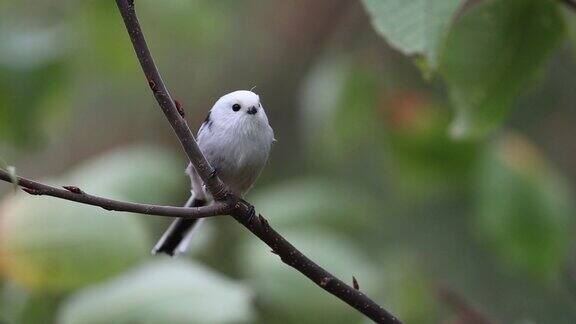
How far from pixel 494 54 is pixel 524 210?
0.78 metres

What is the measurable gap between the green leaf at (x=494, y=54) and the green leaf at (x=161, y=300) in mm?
660

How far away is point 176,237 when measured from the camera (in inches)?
74.7

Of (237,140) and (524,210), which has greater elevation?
(524,210)

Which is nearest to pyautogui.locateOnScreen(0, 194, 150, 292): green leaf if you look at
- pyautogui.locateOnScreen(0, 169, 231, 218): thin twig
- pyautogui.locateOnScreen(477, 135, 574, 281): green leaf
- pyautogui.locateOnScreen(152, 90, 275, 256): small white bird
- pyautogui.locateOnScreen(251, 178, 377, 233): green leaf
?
pyautogui.locateOnScreen(152, 90, 275, 256): small white bird

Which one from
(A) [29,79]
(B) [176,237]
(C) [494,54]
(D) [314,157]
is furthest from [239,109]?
(D) [314,157]

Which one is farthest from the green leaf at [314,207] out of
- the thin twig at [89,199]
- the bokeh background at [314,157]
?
the thin twig at [89,199]

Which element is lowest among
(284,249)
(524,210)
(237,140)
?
(284,249)

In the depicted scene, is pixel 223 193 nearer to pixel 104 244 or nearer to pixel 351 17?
pixel 104 244

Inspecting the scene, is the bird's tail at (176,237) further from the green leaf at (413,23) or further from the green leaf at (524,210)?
the green leaf at (524,210)

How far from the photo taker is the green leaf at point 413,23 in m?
1.39

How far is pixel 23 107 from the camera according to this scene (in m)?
2.26

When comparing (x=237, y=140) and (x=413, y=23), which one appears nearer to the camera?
(x=413, y=23)

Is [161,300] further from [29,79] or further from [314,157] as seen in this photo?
[314,157]

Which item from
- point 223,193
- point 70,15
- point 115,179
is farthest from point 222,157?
point 70,15
